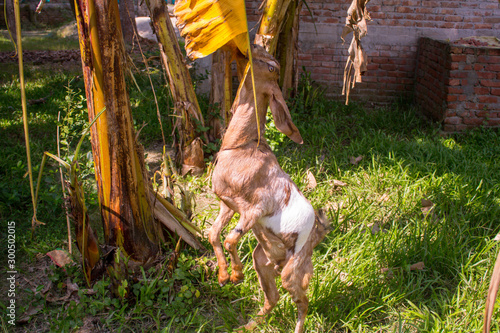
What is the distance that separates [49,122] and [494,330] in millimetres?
5260

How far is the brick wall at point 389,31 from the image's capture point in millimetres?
5645

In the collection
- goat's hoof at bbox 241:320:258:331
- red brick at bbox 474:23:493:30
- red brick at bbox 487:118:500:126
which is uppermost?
red brick at bbox 474:23:493:30

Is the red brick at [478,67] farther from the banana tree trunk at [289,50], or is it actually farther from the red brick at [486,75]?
the banana tree trunk at [289,50]

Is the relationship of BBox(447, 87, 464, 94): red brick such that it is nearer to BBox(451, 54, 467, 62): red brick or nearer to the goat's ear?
BBox(451, 54, 467, 62): red brick

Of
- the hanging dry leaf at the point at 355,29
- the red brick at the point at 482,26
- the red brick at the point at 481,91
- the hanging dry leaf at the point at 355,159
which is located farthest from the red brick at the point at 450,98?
the hanging dry leaf at the point at 355,29

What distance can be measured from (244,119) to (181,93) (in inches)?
89.4

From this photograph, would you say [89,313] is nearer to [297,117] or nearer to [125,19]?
[297,117]

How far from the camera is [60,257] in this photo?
2.62m

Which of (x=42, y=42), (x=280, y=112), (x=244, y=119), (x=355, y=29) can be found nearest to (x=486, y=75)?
(x=355, y=29)

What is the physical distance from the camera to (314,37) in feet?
18.9

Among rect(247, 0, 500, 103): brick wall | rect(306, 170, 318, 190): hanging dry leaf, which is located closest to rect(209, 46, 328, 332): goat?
rect(306, 170, 318, 190): hanging dry leaf

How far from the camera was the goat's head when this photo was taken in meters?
1.60

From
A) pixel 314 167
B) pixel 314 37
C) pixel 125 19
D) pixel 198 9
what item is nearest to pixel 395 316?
pixel 314 167

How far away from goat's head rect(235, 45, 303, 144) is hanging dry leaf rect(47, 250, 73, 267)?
6.03 feet
